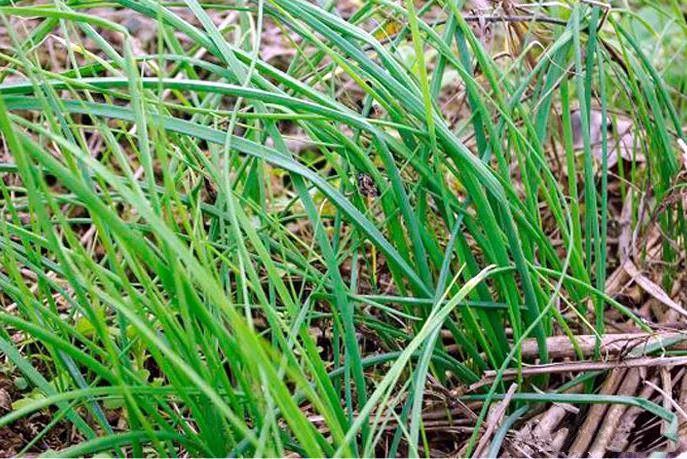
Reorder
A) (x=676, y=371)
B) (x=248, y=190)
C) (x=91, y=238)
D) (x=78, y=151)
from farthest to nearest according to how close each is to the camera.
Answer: (x=91, y=238) → (x=676, y=371) → (x=248, y=190) → (x=78, y=151)

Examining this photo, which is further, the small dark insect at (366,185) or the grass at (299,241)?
the small dark insect at (366,185)

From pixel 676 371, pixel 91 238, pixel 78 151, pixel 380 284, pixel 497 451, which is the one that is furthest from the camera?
pixel 91 238

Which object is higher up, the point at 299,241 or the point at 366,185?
the point at 366,185

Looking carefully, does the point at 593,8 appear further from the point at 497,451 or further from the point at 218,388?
the point at 218,388

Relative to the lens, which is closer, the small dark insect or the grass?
the grass

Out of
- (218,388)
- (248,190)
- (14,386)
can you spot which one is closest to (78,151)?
(218,388)

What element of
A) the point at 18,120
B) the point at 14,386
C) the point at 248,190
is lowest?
the point at 14,386

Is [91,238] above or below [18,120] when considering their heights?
below

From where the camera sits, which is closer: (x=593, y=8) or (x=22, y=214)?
(x=593, y=8)
